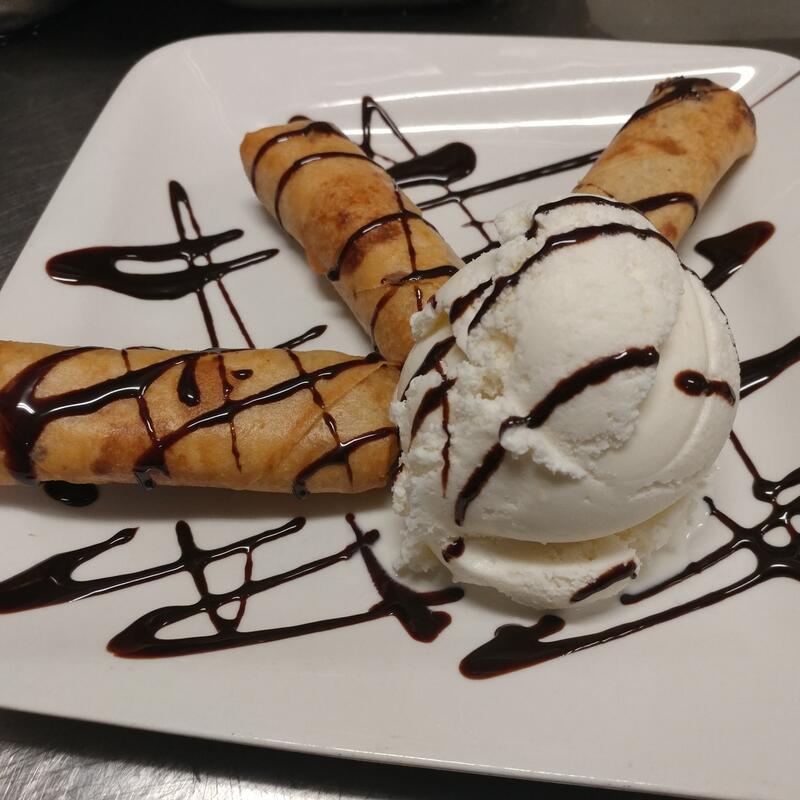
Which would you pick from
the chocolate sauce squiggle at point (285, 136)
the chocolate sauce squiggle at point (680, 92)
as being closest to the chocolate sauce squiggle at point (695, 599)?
the chocolate sauce squiggle at point (680, 92)

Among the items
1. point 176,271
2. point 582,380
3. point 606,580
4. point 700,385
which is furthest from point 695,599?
point 176,271

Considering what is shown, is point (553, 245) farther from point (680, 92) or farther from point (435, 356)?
point (680, 92)

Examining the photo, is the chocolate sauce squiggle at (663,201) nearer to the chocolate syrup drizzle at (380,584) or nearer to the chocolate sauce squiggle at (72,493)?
the chocolate syrup drizzle at (380,584)

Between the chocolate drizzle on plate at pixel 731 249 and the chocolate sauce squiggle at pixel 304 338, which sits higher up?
the chocolate drizzle on plate at pixel 731 249

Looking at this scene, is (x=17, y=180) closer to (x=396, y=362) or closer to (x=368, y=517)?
(x=396, y=362)


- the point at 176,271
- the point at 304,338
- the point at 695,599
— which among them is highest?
the point at 176,271

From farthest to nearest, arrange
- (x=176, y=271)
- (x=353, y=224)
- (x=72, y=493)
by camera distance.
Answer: (x=176, y=271) → (x=353, y=224) → (x=72, y=493)
